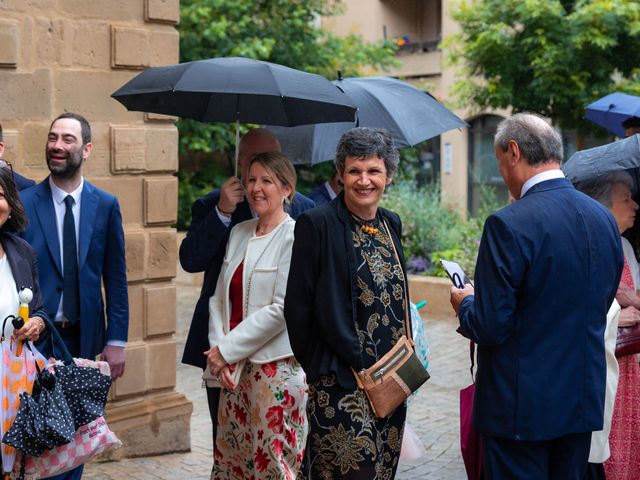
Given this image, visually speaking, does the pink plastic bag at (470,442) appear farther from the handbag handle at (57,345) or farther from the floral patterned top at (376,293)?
the handbag handle at (57,345)

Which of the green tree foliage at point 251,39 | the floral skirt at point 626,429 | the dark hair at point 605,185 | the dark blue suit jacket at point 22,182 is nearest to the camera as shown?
the dark hair at point 605,185

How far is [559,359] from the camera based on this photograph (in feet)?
12.8

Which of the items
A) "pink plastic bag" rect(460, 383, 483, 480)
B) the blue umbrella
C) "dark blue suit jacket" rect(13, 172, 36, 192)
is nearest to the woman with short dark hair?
"pink plastic bag" rect(460, 383, 483, 480)

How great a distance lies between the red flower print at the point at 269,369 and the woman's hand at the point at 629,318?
6.01 ft

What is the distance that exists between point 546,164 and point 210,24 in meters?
14.7

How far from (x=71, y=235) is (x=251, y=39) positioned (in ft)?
43.2

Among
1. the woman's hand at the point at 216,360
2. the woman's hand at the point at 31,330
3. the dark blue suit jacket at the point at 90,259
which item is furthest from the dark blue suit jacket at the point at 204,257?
the woman's hand at the point at 31,330

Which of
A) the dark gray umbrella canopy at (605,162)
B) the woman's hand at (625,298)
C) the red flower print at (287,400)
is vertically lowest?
the red flower print at (287,400)

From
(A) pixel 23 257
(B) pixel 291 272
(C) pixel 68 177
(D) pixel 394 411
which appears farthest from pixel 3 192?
(D) pixel 394 411

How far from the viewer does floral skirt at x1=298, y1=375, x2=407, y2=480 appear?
13.9 feet

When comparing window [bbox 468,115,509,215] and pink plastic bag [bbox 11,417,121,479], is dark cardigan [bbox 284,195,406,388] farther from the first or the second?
window [bbox 468,115,509,215]

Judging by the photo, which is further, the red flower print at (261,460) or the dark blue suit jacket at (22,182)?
the dark blue suit jacket at (22,182)

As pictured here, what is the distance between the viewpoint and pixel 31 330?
4598 mm

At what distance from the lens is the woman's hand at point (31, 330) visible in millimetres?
4559
